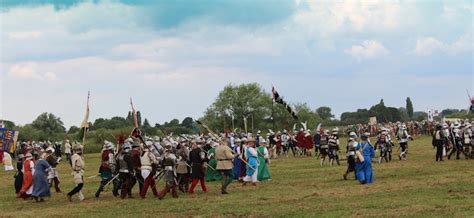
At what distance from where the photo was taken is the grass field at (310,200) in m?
14.1

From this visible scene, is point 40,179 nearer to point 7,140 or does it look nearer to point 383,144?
point 383,144

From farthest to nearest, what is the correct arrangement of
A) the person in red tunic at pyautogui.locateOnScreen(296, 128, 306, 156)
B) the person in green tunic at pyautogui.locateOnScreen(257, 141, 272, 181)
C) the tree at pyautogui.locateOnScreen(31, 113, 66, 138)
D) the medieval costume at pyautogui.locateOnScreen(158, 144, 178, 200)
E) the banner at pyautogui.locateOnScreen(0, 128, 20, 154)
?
the tree at pyautogui.locateOnScreen(31, 113, 66, 138), the banner at pyautogui.locateOnScreen(0, 128, 20, 154), the person in red tunic at pyautogui.locateOnScreen(296, 128, 306, 156), the person in green tunic at pyautogui.locateOnScreen(257, 141, 272, 181), the medieval costume at pyautogui.locateOnScreen(158, 144, 178, 200)

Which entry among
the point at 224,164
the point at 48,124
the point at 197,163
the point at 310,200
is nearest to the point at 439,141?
the point at 224,164

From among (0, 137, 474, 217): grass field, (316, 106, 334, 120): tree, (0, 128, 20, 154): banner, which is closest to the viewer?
(0, 137, 474, 217): grass field

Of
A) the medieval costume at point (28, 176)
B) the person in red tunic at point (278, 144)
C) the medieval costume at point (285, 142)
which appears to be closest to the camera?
the medieval costume at point (28, 176)

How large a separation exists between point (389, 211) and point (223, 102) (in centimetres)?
8155

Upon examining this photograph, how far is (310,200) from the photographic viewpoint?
53.2 feet

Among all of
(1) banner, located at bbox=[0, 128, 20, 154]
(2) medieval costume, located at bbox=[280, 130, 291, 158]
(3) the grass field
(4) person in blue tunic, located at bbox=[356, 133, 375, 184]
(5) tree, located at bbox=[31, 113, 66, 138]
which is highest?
(5) tree, located at bbox=[31, 113, 66, 138]

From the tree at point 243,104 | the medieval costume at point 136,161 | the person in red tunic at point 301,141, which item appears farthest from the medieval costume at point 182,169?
the tree at point 243,104

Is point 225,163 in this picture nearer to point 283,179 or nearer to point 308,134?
point 283,179

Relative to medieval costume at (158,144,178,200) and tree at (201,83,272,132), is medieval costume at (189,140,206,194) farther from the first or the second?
tree at (201,83,272,132)

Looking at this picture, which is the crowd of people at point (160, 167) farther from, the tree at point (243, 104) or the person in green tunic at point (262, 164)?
the tree at point (243, 104)

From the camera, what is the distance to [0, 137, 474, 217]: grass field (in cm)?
1410

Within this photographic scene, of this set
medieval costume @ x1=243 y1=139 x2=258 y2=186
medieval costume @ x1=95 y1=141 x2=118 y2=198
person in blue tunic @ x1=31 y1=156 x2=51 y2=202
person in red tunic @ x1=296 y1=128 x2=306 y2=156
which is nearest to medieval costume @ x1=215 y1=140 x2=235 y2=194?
medieval costume @ x1=243 y1=139 x2=258 y2=186
